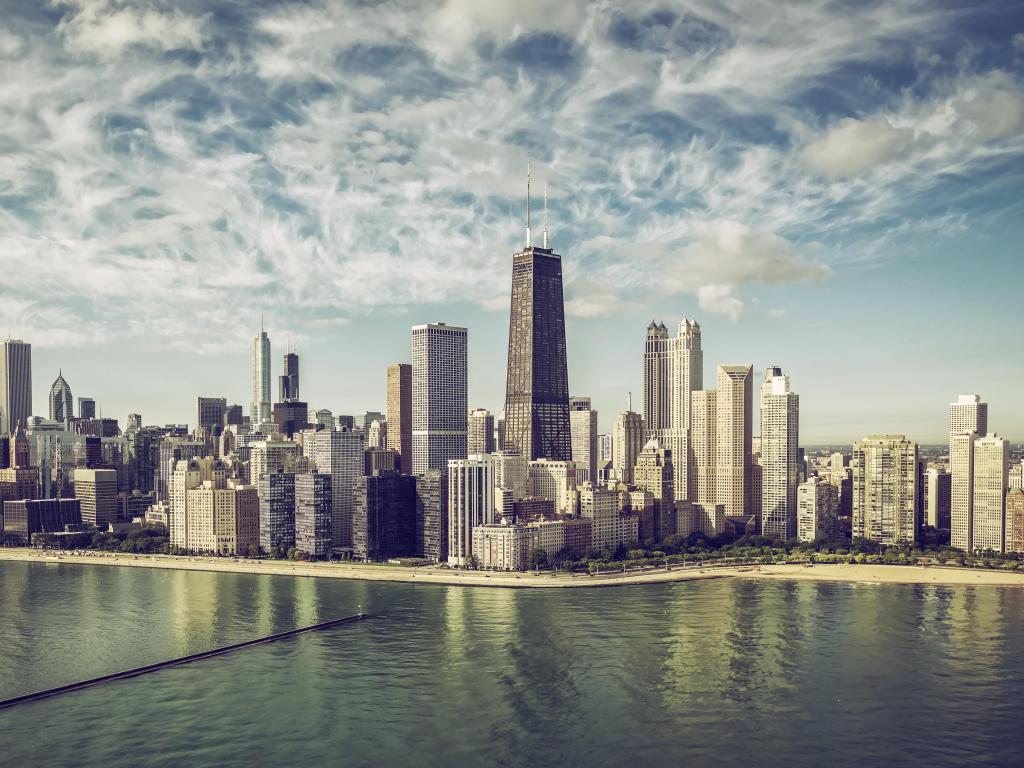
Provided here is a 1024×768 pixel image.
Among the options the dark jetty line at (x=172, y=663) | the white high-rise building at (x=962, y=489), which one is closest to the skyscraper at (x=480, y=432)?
the white high-rise building at (x=962, y=489)

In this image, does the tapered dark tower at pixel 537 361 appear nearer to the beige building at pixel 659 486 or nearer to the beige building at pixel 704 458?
the beige building at pixel 704 458

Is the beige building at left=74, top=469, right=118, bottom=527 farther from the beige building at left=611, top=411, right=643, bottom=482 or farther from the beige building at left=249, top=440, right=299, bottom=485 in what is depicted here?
the beige building at left=611, top=411, right=643, bottom=482

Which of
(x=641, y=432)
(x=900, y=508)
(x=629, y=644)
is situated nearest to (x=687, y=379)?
(x=641, y=432)

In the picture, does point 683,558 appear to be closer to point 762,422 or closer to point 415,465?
point 762,422

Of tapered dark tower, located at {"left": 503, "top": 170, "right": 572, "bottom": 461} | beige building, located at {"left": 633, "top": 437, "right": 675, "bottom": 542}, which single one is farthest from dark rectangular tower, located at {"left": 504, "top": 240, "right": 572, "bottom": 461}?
beige building, located at {"left": 633, "top": 437, "right": 675, "bottom": 542}

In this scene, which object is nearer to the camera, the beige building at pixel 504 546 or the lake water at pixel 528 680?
the lake water at pixel 528 680

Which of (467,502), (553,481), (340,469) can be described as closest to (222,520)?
(340,469)
